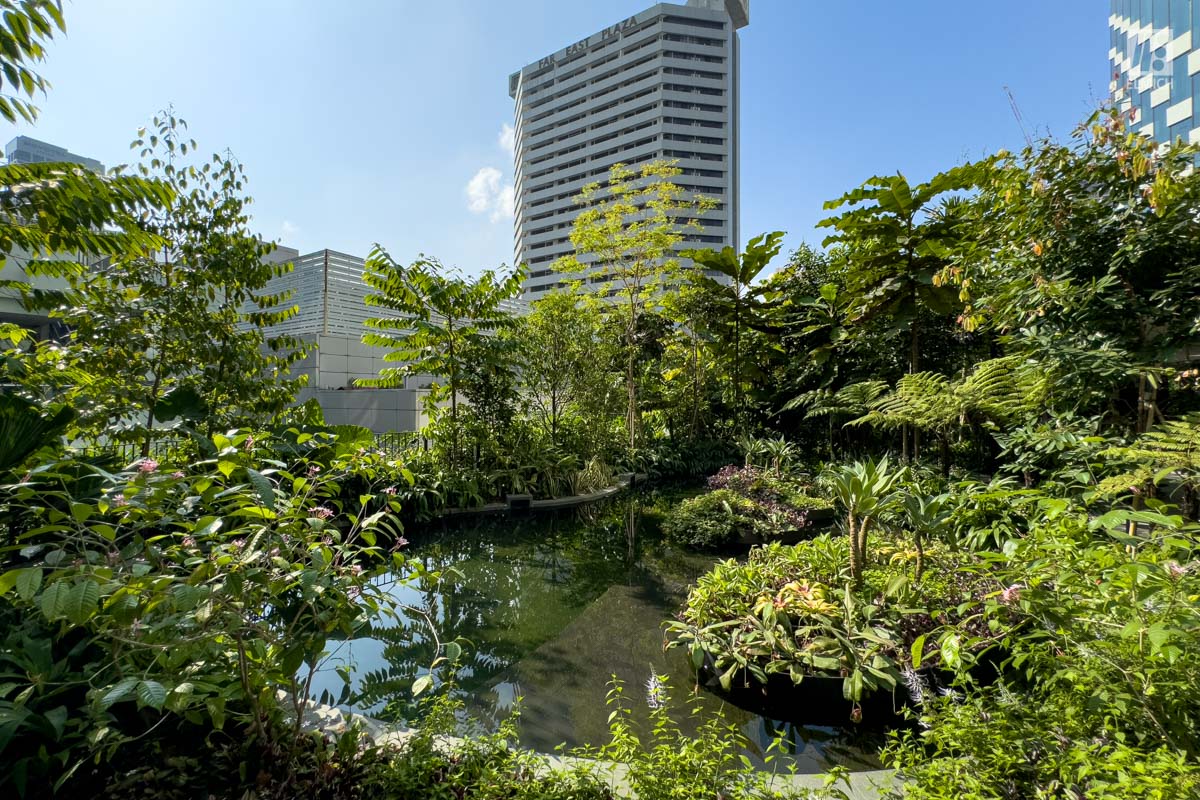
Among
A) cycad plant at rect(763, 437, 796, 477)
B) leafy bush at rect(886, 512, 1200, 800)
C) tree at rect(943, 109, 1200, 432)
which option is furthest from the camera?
cycad plant at rect(763, 437, 796, 477)

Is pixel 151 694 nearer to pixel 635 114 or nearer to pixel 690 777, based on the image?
pixel 690 777

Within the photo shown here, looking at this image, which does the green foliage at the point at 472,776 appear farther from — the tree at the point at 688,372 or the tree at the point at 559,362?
the tree at the point at 688,372

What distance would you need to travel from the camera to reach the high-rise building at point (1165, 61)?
20.7 metres

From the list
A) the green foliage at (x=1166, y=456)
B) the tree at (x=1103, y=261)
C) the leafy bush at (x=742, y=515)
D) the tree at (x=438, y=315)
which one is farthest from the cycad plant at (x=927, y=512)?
the tree at (x=438, y=315)

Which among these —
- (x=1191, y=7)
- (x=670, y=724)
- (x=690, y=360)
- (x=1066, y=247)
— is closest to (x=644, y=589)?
(x=670, y=724)

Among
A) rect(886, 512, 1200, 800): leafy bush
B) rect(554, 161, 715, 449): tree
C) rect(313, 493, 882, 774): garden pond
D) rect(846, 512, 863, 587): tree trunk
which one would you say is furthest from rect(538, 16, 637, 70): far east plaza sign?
rect(886, 512, 1200, 800): leafy bush

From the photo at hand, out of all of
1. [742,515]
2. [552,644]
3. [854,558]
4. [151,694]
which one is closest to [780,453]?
[742,515]

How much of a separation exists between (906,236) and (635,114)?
48589 millimetres

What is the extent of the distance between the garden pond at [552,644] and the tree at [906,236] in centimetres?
538

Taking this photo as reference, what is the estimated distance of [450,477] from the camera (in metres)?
7.38

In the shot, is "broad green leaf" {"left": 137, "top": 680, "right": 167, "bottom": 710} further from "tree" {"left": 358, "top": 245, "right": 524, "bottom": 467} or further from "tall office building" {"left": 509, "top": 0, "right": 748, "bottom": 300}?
"tall office building" {"left": 509, "top": 0, "right": 748, "bottom": 300}

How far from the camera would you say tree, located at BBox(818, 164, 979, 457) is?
7406mm

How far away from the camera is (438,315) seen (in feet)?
26.5

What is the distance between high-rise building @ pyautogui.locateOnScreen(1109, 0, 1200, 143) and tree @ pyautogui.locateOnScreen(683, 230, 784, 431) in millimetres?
19863
